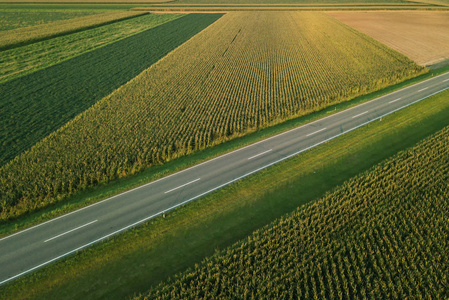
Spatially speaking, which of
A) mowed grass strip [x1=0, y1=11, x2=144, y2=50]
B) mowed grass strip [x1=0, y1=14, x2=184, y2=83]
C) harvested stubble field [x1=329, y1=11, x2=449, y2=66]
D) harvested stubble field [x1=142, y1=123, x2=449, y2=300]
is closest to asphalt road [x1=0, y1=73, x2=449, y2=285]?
harvested stubble field [x1=142, y1=123, x2=449, y2=300]

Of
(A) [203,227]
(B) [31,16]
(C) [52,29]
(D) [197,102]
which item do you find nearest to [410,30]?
(D) [197,102]

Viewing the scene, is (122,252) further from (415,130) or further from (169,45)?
(169,45)

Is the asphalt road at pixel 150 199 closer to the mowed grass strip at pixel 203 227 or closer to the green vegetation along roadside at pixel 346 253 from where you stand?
the mowed grass strip at pixel 203 227

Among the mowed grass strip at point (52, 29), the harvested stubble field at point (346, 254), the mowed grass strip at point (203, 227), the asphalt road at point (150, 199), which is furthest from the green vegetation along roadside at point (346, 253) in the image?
the mowed grass strip at point (52, 29)

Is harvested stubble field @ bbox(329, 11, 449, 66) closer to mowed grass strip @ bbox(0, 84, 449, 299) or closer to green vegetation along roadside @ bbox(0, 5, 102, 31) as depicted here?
mowed grass strip @ bbox(0, 84, 449, 299)

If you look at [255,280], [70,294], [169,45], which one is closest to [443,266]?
[255,280]
